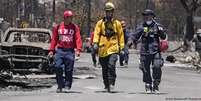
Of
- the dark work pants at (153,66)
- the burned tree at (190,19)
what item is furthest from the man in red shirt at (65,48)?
the burned tree at (190,19)

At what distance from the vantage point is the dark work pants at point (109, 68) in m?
14.9

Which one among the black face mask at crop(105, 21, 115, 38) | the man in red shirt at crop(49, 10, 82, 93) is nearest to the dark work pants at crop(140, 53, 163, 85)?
the black face mask at crop(105, 21, 115, 38)

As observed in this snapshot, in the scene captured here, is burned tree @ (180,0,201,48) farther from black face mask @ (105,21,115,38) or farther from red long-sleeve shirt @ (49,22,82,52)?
red long-sleeve shirt @ (49,22,82,52)

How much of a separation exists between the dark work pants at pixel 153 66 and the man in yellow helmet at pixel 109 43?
0.60 meters

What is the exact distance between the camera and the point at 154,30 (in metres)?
14.9

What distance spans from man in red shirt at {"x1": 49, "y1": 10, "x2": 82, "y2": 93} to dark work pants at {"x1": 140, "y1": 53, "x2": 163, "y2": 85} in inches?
56.8

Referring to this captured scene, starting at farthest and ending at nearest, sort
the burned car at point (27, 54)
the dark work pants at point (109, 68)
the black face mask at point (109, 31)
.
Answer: the burned car at point (27, 54), the black face mask at point (109, 31), the dark work pants at point (109, 68)

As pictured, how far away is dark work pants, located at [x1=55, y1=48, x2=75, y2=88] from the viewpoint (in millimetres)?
14891

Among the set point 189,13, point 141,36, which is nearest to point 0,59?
point 141,36

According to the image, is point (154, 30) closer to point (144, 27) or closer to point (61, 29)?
point (144, 27)

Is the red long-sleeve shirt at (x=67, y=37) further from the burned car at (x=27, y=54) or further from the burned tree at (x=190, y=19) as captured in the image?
the burned tree at (x=190, y=19)

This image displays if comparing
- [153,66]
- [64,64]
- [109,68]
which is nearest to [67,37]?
[64,64]

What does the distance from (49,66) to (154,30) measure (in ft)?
19.8

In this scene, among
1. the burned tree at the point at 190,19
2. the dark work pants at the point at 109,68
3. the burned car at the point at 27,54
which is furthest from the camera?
the burned tree at the point at 190,19
